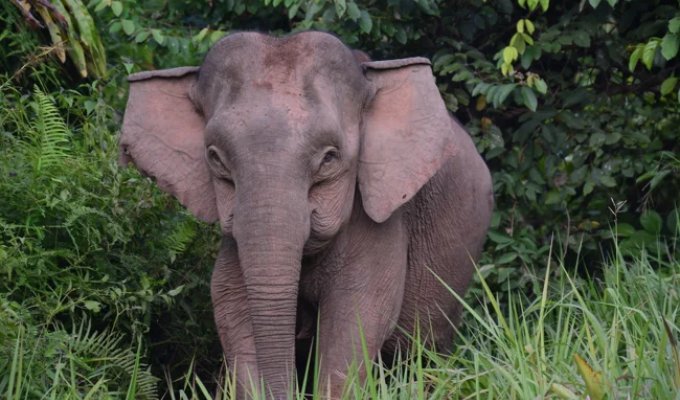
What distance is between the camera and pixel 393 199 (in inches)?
233

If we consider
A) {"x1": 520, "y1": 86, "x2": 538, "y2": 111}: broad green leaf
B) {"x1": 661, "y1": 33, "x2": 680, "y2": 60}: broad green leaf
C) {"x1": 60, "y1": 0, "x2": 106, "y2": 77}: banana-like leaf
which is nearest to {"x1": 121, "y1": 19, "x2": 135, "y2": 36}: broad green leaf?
{"x1": 60, "y1": 0, "x2": 106, "y2": 77}: banana-like leaf

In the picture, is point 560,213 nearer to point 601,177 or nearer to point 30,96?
point 601,177

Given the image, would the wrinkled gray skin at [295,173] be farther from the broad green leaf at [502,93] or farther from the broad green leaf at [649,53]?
the broad green leaf at [649,53]

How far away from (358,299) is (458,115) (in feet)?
9.60

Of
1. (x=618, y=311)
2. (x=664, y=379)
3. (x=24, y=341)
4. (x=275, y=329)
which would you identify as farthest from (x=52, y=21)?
(x=664, y=379)

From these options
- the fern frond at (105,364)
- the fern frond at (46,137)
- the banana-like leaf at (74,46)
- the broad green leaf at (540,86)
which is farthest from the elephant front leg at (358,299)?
the banana-like leaf at (74,46)

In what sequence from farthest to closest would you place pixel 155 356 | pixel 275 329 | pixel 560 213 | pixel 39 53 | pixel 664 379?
pixel 560 213
pixel 39 53
pixel 155 356
pixel 275 329
pixel 664 379

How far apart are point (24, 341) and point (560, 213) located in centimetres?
368

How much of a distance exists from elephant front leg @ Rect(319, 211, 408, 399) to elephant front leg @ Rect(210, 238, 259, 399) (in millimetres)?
294

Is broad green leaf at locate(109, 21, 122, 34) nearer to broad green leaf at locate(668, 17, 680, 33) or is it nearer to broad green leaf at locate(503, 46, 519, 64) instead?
broad green leaf at locate(503, 46, 519, 64)

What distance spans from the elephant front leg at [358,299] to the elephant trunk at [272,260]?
468 millimetres

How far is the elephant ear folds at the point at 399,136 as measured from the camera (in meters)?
5.91

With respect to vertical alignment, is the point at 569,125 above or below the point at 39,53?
below

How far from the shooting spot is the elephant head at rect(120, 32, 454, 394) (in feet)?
17.7
